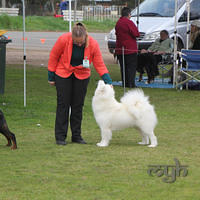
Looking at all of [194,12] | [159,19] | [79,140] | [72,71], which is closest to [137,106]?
[72,71]

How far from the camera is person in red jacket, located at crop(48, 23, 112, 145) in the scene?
276 inches

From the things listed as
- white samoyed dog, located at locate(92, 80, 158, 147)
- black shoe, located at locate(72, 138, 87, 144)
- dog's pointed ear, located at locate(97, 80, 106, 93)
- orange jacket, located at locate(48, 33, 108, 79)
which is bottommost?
black shoe, located at locate(72, 138, 87, 144)

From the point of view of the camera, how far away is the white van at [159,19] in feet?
55.6

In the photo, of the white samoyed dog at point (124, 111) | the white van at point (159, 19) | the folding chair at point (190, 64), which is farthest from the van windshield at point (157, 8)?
the white samoyed dog at point (124, 111)

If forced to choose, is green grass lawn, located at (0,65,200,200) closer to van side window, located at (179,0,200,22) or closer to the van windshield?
van side window, located at (179,0,200,22)

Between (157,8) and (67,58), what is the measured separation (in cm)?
1182

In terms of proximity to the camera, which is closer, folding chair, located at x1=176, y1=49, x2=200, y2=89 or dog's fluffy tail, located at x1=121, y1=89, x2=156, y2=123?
dog's fluffy tail, located at x1=121, y1=89, x2=156, y2=123

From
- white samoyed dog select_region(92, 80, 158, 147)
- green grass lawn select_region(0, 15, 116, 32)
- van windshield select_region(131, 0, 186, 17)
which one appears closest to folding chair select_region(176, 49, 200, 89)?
van windshield select_region(131, 0, 186, 17)

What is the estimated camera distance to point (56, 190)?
5113 millimetres

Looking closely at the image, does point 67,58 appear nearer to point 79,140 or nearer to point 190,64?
point 79,140

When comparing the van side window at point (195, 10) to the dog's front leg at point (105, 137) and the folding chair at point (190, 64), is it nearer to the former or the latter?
the folding chair at point (190, 64)

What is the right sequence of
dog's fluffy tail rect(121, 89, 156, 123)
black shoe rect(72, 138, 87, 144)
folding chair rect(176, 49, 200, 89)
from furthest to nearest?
folding chair rect(176, 49, 200, 89) → black shoe rect(72, 138, 87, 144) → dog's fluffy tail rect(121, 89, 156, 123)

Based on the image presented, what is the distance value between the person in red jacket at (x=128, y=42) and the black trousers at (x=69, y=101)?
606cm

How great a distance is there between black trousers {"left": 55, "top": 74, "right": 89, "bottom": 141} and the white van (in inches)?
378
